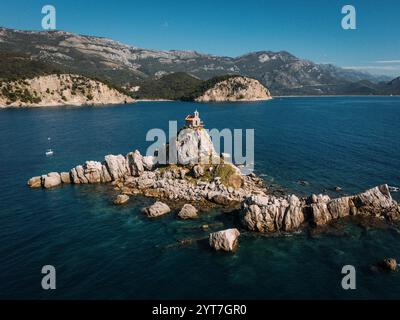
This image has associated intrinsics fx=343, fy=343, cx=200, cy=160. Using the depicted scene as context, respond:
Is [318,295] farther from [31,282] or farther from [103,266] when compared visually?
[31,282]

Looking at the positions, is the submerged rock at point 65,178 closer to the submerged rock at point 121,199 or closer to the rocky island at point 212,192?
the rocky island at point 212,192

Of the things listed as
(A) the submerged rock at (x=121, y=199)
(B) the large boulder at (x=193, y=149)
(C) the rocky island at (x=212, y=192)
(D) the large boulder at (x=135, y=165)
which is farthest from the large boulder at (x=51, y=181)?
(B) the large boulder at (x=193, y=149)

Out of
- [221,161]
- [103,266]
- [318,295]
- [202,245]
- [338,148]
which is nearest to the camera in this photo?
[318,295]

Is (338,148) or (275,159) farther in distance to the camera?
(338,148)

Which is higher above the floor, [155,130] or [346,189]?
[155,130]

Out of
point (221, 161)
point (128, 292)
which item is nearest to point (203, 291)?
point (128, 292)

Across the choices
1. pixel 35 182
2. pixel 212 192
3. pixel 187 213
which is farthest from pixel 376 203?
pixel 35 182
